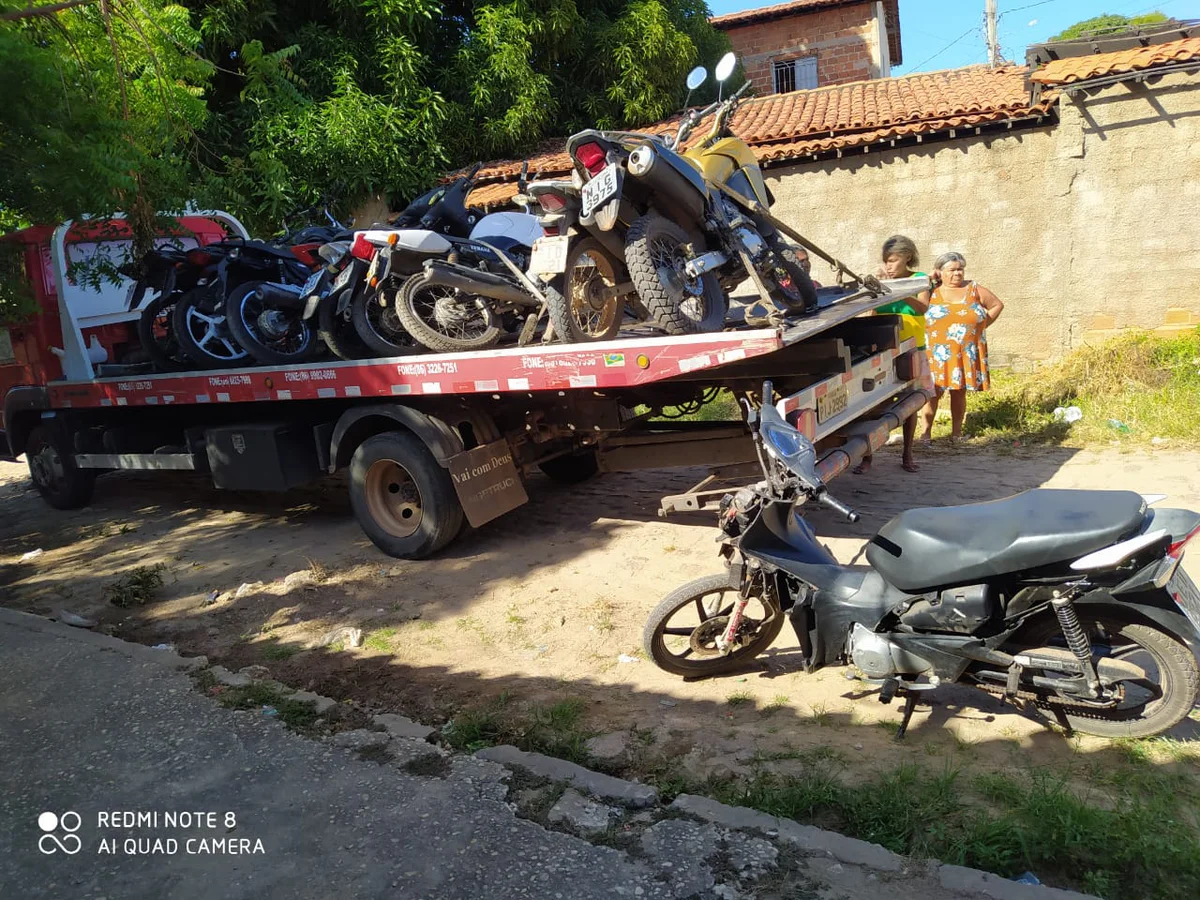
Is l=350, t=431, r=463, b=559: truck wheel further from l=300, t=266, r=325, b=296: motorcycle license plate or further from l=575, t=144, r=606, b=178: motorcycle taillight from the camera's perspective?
l=575, t=144, r=606, b=178: motorcycle taillight

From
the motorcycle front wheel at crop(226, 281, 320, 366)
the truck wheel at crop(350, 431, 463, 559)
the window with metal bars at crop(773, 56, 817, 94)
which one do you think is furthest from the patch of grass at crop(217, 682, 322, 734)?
the window with metal bars at crop(773, 56, 817, 94)

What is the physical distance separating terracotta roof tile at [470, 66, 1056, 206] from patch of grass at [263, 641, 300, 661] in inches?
368

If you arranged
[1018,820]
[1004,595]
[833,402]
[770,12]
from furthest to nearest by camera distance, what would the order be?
1. [770,12]
2. [833,402]
3. [1004,595]
4. [1018,820]

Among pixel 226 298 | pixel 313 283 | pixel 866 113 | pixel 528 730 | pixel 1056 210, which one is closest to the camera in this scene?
pixel 528 730

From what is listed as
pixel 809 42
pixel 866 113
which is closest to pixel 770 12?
Result: pixel 809 42

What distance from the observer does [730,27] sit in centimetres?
2406

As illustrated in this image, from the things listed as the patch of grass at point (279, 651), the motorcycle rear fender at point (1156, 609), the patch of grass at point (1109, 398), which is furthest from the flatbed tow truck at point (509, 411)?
the patch of grass at point (1109, 398)

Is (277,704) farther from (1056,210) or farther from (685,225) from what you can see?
(1056,210)

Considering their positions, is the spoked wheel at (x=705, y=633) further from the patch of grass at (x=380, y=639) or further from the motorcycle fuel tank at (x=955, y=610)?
the patch of grass at (x=380, y=639)

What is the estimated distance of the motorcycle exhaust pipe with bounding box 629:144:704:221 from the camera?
4816mm

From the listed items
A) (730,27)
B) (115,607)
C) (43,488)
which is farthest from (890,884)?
(730,27)

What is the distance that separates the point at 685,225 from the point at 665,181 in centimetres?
41

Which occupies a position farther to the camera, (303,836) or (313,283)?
(313,283)

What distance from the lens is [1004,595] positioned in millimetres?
2988
